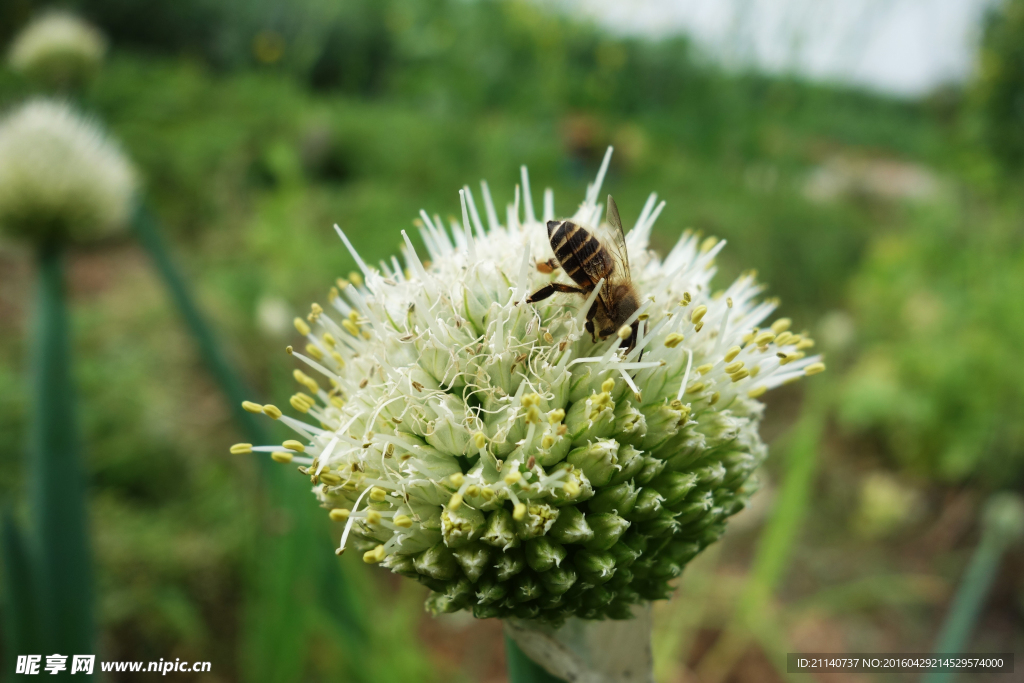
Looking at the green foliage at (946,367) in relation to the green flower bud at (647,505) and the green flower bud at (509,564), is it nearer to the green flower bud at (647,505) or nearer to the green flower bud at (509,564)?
the green flower bud at (647,505)

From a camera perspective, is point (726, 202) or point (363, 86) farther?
point (363, 86)

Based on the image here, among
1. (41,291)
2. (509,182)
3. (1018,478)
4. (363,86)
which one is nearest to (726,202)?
(509,182)

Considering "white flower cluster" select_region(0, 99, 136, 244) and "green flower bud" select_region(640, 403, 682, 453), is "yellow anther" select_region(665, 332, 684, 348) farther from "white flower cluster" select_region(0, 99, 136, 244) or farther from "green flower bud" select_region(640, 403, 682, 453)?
"white flower cluster" select_region(0, 99, 136, 244)

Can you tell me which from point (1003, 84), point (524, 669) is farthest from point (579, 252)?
point (1003, 84)

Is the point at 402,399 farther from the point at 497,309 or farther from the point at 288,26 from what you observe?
the point at 288,26

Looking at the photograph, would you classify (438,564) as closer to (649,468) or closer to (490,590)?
(490,590)

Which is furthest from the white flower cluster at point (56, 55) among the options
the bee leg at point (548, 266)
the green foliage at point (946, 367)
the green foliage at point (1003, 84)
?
the green foliage at point (1003, 84)

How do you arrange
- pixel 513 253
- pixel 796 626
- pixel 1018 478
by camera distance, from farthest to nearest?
pixel 1018 478 → pixel 796 626 → pixel 513 253
